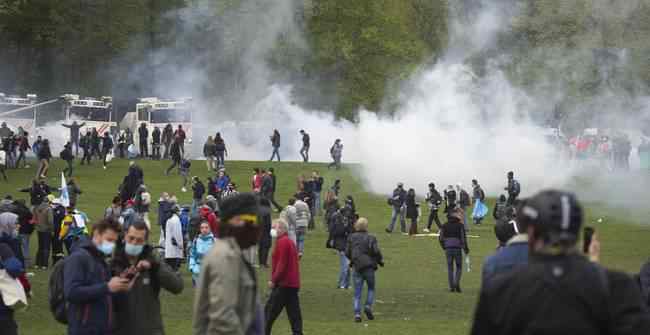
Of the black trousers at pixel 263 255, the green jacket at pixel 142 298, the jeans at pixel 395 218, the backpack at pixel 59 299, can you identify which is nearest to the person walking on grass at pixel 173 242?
the black trousers at pixel 263 255

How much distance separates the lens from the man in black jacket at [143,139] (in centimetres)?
5328

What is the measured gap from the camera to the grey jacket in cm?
656

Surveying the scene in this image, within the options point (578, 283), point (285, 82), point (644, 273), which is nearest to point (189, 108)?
point (285, 82)

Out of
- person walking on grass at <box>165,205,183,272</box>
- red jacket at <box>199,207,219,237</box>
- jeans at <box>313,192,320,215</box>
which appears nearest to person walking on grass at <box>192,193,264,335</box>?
person walking on grass at <box>165,205,183,272</box>

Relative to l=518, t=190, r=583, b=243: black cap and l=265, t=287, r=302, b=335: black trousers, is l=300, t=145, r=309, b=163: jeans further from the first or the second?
l=518, t=190, r=583, b=243: black cap

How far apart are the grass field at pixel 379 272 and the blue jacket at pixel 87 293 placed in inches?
314

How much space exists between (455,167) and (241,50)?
27.8m

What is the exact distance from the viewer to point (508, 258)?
7414 mm

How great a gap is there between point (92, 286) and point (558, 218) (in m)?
3.96

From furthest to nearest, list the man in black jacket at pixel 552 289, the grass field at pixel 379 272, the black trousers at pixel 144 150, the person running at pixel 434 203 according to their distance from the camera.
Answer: the black trousers at pixel 144 150, the person running at pixel 434 203, the grass field at pixel 379 272, the man in black jacket at pixel 552 289

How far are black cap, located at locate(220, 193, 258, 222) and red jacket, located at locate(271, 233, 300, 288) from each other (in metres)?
7.27

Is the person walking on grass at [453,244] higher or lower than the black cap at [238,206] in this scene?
lower

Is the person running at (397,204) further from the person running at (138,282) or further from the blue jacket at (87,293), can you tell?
the blue jacket at (87,293)

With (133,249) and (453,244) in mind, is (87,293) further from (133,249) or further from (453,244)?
(453,244)
